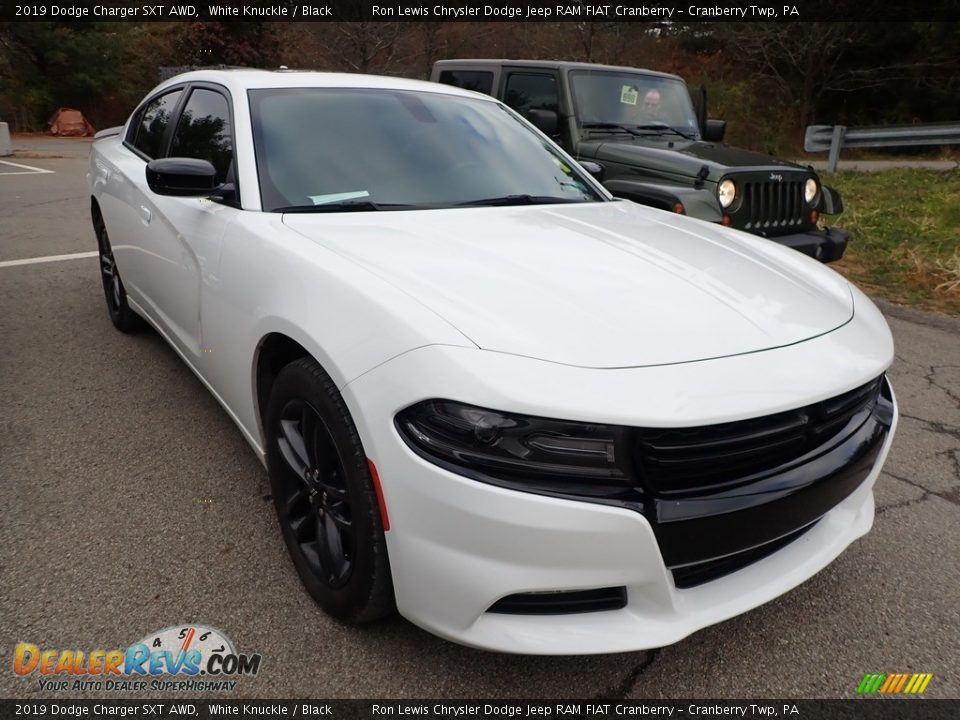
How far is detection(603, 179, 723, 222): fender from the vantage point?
16.2 ft

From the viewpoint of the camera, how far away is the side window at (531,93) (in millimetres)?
6145

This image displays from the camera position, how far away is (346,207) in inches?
96.3

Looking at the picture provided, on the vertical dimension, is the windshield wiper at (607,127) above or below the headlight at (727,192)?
above

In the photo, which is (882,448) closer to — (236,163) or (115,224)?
(236,163)

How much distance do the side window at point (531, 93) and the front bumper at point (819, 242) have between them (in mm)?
2256

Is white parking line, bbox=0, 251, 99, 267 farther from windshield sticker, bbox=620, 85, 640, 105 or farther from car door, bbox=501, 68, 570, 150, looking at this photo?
windshield sticker, bbox=620, 85, 640, 105

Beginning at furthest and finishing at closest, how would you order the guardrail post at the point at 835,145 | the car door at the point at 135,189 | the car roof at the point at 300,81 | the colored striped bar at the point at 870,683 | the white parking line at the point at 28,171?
1. the white parking line at the point at 28,171
2. the guardrail post at the point at 835,145
3. the car door at the point at 135,189
4. the car roof at the point at 300,81
5. the colored striped bar at the point at 870,683

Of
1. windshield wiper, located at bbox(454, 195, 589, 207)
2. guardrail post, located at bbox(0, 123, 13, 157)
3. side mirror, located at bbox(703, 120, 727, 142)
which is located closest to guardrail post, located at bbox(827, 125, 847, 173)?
side mirror, located at bbox(703, 120, 727, 142)

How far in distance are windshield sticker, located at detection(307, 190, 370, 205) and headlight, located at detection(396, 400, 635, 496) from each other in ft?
4.05

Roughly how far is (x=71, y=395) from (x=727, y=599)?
322 centimetres

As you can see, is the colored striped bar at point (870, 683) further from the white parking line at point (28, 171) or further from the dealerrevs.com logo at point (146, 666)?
the white parking line at point (28, 171)

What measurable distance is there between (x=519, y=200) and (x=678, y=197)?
2.49 metres

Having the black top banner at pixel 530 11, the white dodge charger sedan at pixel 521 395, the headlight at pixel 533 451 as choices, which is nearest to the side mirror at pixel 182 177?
the white dodge charger sedan at pixel 521 395

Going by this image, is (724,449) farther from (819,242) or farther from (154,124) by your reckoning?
(819,242)
